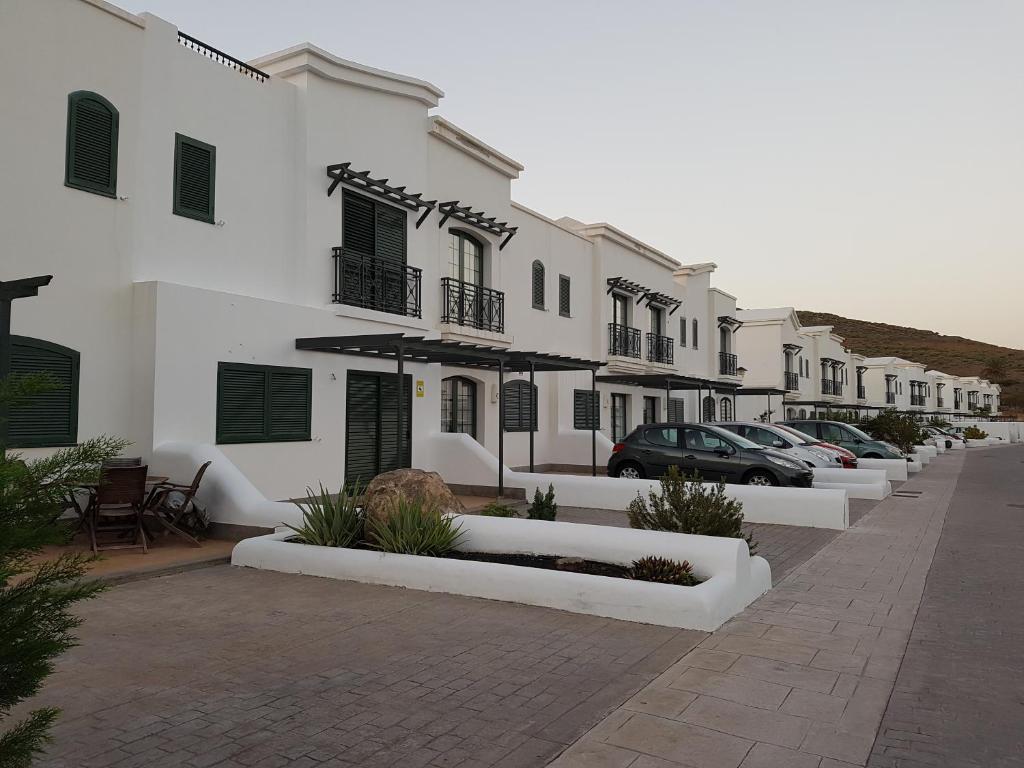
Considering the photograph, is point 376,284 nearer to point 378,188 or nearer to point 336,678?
point 378,188

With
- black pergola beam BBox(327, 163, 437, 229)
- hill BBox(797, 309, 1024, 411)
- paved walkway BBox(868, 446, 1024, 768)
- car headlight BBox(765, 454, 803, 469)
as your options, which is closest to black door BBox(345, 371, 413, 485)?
black pergola beam BBox(327, 163, 437, 229)

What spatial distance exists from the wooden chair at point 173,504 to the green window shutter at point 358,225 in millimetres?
5603

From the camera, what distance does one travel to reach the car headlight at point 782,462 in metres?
14.6

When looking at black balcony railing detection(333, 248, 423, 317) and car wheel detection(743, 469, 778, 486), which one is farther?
car wheel detection(743, 469, 778, 486)

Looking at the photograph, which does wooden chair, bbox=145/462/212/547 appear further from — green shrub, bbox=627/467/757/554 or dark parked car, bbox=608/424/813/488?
dark parked car, bbox=608/424/813/488

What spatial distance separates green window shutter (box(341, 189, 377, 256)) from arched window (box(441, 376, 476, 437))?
4337 mm

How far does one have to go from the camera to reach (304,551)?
8305 mm

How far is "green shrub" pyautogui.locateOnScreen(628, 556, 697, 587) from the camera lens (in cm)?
700

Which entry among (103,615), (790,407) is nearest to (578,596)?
(103,615)

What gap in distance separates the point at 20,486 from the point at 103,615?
4828mm

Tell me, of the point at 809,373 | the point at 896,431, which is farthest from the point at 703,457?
the point at 809,373

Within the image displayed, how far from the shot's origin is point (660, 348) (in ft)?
89.8

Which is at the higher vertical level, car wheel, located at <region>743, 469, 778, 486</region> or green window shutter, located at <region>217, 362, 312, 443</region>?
green window shutter, located at <region>217, 362, 312, 443</region>

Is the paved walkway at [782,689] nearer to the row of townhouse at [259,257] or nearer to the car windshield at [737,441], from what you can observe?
the row of townhouse at [259,257]
